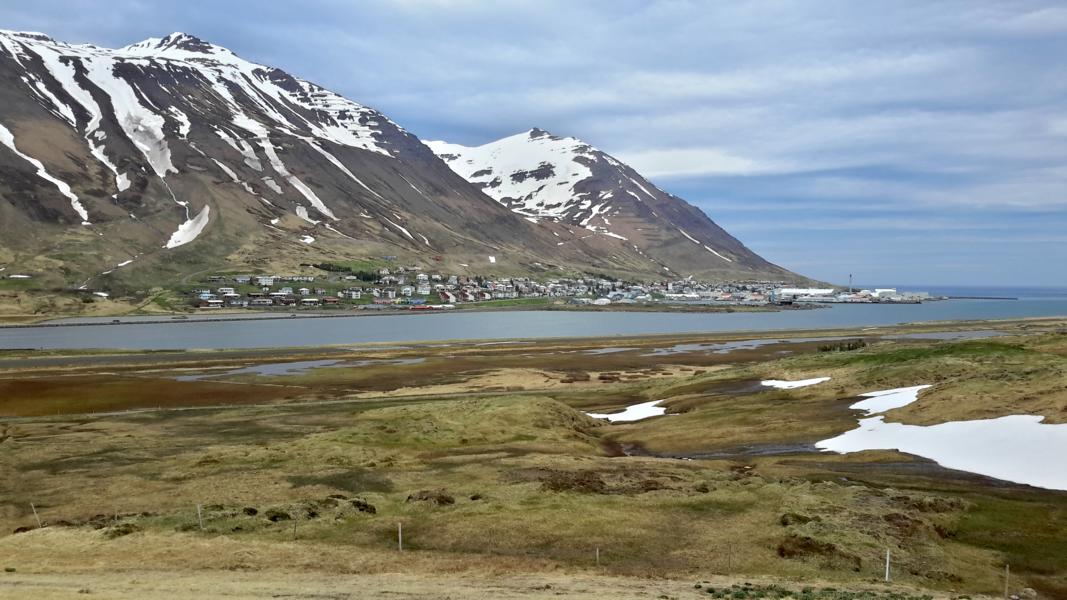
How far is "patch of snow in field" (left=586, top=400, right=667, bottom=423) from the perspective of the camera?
66.5m

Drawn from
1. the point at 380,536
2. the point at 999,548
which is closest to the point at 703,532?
the point at 999,548

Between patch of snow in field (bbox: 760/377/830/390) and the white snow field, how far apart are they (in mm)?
17451

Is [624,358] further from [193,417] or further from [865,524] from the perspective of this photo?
[865,524]

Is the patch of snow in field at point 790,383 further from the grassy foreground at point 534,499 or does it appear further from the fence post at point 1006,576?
the fence post at point 1006,576

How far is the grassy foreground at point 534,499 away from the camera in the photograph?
1040 inches

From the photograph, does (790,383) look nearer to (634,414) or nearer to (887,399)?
(887,399)

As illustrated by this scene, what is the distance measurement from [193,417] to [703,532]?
51.7 m

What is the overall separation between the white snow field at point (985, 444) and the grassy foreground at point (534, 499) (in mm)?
1382

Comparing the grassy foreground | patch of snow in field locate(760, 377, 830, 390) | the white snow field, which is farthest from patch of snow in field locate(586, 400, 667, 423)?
the white snow field

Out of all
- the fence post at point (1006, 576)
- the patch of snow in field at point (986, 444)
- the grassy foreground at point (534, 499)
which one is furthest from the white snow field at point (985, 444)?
the fence post at point (1006, 576)

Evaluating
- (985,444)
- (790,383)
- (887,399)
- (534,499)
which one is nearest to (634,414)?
(790,383)

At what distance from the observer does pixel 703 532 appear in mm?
31375

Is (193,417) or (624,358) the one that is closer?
(193,417)

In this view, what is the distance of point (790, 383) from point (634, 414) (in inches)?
674
